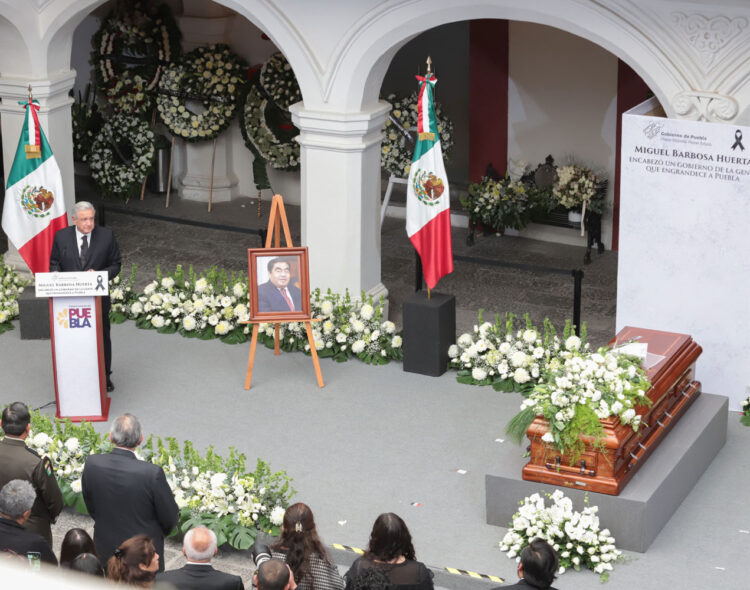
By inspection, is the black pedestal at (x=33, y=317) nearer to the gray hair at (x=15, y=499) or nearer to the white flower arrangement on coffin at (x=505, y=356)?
the white flower arrangement on coffin at (x=505, y=356)

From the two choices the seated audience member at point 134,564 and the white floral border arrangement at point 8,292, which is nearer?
the seated audience member at point 134,564

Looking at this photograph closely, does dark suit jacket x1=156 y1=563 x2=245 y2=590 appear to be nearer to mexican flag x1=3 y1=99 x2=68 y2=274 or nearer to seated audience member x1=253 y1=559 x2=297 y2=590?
seated audience member x1=253 y1=559 x2=297 y2=590

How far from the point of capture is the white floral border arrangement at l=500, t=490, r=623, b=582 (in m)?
6.31

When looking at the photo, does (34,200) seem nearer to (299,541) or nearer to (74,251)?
(74,251)

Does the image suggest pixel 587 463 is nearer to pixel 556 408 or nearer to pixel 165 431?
pixel 556 408

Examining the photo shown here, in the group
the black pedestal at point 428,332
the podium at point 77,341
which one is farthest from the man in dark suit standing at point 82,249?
the black pedestal at point 428,332

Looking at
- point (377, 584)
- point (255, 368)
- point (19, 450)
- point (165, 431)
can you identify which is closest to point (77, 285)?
point (165, 431)

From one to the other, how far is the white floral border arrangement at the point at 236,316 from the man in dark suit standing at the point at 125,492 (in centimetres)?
414

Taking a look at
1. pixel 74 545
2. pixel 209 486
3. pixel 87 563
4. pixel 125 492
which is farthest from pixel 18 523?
pixel 209 486

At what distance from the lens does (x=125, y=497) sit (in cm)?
536

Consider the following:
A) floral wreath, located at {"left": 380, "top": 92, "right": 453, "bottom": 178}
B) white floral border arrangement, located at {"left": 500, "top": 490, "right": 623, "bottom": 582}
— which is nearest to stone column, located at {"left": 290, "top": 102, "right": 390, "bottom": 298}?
floral wreath, located at {"left": 380, "top": 92, "right": 453, "bottom": 178}

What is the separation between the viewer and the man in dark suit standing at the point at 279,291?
8.84m

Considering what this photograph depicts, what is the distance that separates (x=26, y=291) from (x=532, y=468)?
17.7 feet

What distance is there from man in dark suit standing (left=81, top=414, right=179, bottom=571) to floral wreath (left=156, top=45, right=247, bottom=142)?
870 cm
